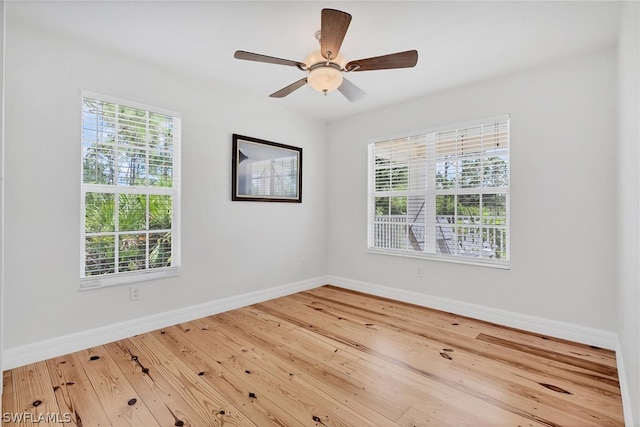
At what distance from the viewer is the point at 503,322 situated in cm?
316

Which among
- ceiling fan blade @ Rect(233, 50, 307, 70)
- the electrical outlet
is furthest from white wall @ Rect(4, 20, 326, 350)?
ceiling fan blade @ Rect(233, 50, 307, 70)

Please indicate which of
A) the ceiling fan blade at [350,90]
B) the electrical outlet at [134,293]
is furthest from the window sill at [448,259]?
the electrical outlet at [134,293]

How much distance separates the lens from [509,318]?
3135 mm

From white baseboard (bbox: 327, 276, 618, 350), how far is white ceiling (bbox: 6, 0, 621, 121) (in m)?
2.41

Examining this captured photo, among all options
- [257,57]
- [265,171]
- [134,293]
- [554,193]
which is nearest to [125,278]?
[134,293]

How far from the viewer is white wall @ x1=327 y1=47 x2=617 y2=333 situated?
8.74ft

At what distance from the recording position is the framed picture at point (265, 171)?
143 inches

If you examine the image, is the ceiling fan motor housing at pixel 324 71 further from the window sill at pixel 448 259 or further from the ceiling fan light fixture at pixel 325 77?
the window sill at pixel 448 259

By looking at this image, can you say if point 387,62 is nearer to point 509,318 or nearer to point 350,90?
point 350,90

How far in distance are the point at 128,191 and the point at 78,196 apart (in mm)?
375

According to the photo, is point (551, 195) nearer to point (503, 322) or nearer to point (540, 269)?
point (540, 269)

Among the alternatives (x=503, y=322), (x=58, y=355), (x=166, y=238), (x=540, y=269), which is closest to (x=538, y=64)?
(x=540, y=269)

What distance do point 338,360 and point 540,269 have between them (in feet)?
6.96

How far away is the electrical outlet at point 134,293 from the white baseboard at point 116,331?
198 mm
